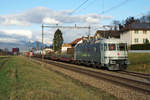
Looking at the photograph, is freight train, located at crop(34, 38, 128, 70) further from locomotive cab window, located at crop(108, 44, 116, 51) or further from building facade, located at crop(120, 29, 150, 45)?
building facade, located at crop(120, 29, 150, 45)

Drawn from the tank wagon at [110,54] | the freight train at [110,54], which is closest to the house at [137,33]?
the freight train at [110,54]

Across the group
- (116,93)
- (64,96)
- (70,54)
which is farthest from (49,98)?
(70,54)

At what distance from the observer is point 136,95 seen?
9.74m

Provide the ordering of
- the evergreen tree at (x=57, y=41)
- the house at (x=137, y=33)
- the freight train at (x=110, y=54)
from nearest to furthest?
the freight train at (x=110, y=54), the house at (x=137, y=33), the evergreen tree at (x=57, y=41)

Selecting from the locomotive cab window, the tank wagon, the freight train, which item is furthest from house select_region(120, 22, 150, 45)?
the locomotive cab window

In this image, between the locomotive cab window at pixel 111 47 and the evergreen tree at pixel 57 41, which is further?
the evergreen tree at pixel 57 41

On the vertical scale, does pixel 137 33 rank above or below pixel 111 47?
above

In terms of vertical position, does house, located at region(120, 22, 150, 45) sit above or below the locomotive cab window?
Result: above

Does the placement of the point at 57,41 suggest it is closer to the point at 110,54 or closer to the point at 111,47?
the point at 111,47

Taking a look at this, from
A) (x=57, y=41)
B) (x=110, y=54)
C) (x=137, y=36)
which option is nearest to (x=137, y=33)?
(x=137, y=36)

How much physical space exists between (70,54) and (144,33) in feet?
102

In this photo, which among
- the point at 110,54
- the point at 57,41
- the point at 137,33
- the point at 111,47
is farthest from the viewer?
the point at 57,41

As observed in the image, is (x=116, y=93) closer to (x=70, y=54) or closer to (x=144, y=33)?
(x=70, y=54)

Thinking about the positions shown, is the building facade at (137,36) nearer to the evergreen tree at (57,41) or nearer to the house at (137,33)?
the house at (137,33)
